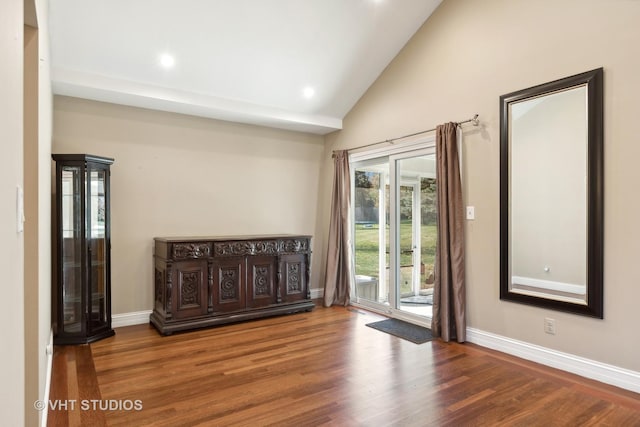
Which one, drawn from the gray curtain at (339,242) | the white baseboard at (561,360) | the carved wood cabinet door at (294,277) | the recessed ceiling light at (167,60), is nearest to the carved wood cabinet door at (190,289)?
the carved wood cabinet door at (294,277)

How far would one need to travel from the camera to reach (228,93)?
4758mm

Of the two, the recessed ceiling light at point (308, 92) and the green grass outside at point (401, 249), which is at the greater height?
the recessed ceiling light at point (308, 92)

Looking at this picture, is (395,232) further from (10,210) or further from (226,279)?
(10,210)

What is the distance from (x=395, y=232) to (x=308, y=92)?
221 centimetres

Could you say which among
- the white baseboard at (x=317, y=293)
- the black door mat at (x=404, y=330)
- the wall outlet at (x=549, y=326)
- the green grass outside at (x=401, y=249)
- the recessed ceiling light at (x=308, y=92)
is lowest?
the black door mat at (x=404, y=330)

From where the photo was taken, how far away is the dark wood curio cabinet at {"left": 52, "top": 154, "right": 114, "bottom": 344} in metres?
3.82

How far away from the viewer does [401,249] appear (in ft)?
16.4

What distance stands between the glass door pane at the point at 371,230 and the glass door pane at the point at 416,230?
1.13 ft

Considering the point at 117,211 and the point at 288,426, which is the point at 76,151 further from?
the point at 288,426

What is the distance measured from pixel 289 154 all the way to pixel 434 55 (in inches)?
97.4

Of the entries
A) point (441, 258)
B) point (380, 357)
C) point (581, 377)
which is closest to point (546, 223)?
point (441, 258)

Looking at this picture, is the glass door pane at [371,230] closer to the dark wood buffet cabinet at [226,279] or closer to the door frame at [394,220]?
the door frame at [394,220]

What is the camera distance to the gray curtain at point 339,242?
18.4ft

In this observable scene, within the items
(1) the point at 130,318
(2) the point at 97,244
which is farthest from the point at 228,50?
(1) the point at 130,318
